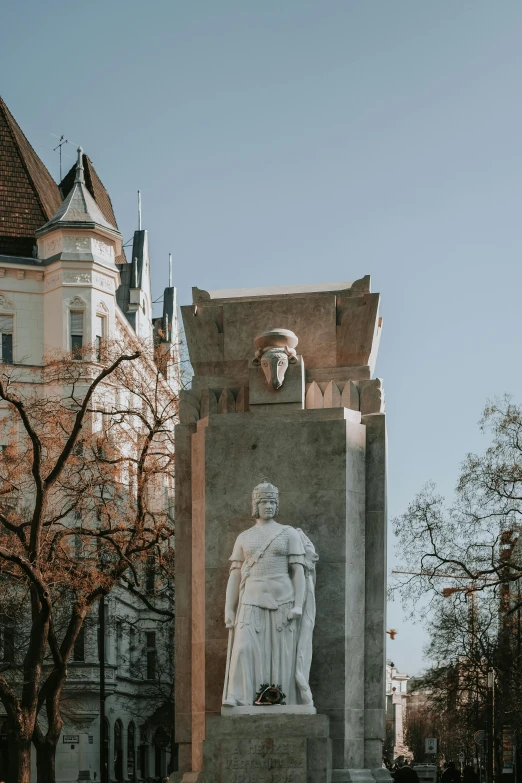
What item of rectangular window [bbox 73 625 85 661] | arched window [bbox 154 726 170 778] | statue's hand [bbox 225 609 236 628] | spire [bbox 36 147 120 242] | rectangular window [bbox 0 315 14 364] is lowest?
arched window [bbox 154 726 170 778]

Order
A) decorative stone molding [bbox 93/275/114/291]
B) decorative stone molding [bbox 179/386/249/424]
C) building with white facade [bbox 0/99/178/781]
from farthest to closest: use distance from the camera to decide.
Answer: decorative stone molding [bbox 93/275/114/291] → building with white facade [bbox 0/99/178/781] → decorative stone molding [bbox 179/386/249/424]

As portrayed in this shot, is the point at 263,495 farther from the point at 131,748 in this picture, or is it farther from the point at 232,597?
the point at 131,748

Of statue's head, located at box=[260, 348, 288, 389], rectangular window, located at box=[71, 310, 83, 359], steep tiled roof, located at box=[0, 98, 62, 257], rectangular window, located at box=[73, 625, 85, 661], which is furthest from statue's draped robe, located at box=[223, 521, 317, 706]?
steep tiled roof, located at box=[0, 98, 62, 257]

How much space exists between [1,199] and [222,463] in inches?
1753

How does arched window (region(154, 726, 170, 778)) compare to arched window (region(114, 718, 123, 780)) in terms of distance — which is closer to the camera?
arched window (region(114, 718, 123, 780))

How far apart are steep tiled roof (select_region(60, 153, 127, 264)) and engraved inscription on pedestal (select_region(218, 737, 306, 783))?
53974mm

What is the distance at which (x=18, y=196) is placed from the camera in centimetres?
6025

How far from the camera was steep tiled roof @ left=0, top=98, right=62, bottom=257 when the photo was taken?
58.9 metres

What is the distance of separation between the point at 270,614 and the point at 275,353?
129 inches

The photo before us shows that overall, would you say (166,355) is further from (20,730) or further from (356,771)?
(356,771)

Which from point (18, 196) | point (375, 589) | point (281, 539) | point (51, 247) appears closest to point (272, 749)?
point (281, 539)

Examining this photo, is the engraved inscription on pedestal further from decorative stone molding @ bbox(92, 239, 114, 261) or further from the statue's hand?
decorative stone molding @ bbox(92, 239, 114, 261)

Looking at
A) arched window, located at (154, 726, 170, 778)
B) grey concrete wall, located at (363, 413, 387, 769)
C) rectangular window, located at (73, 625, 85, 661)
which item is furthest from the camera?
arched window, located at (154, 726, 170, 778)

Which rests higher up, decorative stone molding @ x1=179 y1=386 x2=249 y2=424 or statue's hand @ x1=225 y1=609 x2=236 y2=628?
decorative stone molding @ x1=179 y1=386 x2=249 y2=424
